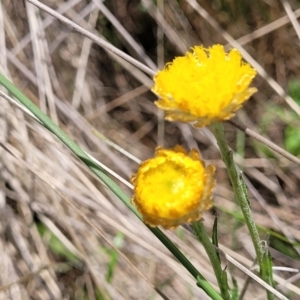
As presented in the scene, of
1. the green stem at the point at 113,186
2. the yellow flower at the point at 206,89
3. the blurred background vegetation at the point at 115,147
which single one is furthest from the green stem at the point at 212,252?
the blurred background vegetation at the point at 115,147

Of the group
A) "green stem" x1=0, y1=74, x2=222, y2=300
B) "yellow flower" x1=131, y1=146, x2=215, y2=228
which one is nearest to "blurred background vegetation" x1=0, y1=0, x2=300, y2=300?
"green stem" x1=0, y1=74, x2=222, y2=300

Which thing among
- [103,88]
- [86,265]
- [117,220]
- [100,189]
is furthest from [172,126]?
[86,265]

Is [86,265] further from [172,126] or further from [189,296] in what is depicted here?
[172,126]

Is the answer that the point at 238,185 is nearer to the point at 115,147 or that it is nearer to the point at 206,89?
the point at 206,89

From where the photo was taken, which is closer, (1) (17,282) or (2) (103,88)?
(1) (17,282)

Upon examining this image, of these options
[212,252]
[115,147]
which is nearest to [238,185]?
[212,252]

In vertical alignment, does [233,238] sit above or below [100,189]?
below

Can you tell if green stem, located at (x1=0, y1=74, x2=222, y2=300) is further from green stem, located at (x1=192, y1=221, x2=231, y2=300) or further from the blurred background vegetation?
the blurred background vegetation
